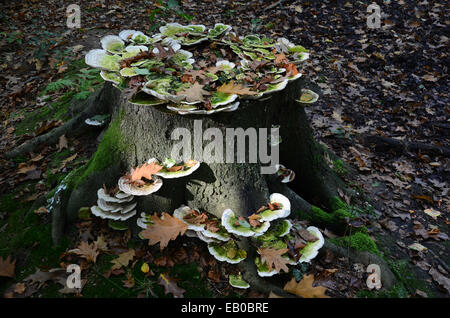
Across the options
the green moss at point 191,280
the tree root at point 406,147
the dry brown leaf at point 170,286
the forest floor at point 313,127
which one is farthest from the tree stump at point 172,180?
the tree root at point 406,147

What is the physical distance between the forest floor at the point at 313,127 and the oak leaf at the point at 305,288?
262 mm

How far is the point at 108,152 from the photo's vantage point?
10.8ft

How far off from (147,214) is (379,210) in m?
3.20

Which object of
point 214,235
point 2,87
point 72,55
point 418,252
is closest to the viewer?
point 214,235

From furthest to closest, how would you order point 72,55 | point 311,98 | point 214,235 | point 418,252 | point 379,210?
A: point 72,55
point 379,210
point 418,252
point 311,98
point 214,235

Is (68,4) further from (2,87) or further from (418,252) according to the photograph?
(418,252)

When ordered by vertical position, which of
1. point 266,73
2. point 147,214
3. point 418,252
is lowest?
point 418,252

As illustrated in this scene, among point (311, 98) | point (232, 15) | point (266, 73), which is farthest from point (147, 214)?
point (232, 15)

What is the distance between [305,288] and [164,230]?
1352 mm

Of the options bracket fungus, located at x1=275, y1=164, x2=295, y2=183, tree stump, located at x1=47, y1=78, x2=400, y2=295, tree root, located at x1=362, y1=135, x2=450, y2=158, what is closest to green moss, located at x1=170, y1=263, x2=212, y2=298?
tree stump, located at x1=47, y1=78, x2=400, y2=295

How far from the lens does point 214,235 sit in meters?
2.81

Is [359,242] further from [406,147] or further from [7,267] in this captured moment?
[7,267]

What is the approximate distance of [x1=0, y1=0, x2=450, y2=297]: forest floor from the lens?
304cm

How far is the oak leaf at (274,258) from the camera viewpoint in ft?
9.25
